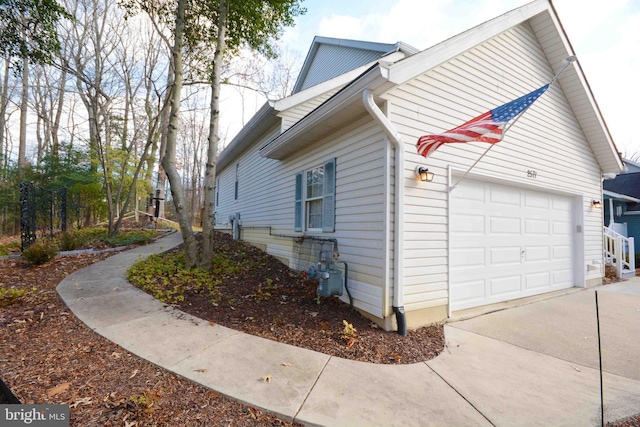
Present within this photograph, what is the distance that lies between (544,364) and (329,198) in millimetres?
3670

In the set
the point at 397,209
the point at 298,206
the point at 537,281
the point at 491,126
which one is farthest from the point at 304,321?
the point at 537,281

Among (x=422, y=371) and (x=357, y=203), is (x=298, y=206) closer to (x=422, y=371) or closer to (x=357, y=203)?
(x=357, y=203)

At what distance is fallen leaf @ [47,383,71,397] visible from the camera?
2.30 metres

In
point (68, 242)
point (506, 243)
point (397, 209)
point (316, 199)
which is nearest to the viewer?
point (397, 209)

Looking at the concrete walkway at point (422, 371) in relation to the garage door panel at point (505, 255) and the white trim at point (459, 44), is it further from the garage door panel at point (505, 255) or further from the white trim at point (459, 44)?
the white trim at point (459, 44)

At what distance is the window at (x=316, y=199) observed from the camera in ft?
17.0

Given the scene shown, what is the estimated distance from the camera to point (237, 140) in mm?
9781

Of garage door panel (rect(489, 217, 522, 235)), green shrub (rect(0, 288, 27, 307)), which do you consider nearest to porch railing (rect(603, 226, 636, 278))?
garage door panel (rect(489, 217, 522, 235))

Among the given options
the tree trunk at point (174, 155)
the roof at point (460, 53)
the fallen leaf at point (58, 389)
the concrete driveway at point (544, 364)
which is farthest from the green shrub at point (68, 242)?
the concrete driveway at point (544, 364)

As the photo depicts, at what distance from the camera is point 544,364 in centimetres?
317

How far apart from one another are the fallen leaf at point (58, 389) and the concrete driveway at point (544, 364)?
336 centimetres

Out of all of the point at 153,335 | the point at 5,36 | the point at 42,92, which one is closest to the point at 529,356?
the point at 153,335

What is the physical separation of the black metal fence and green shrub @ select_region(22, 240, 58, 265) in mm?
1924

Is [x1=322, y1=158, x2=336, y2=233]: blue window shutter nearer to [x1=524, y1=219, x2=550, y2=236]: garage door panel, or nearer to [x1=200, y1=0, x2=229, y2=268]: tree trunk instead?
[x1=200, y1=0, x2=229, y2=268]: tree trunk
